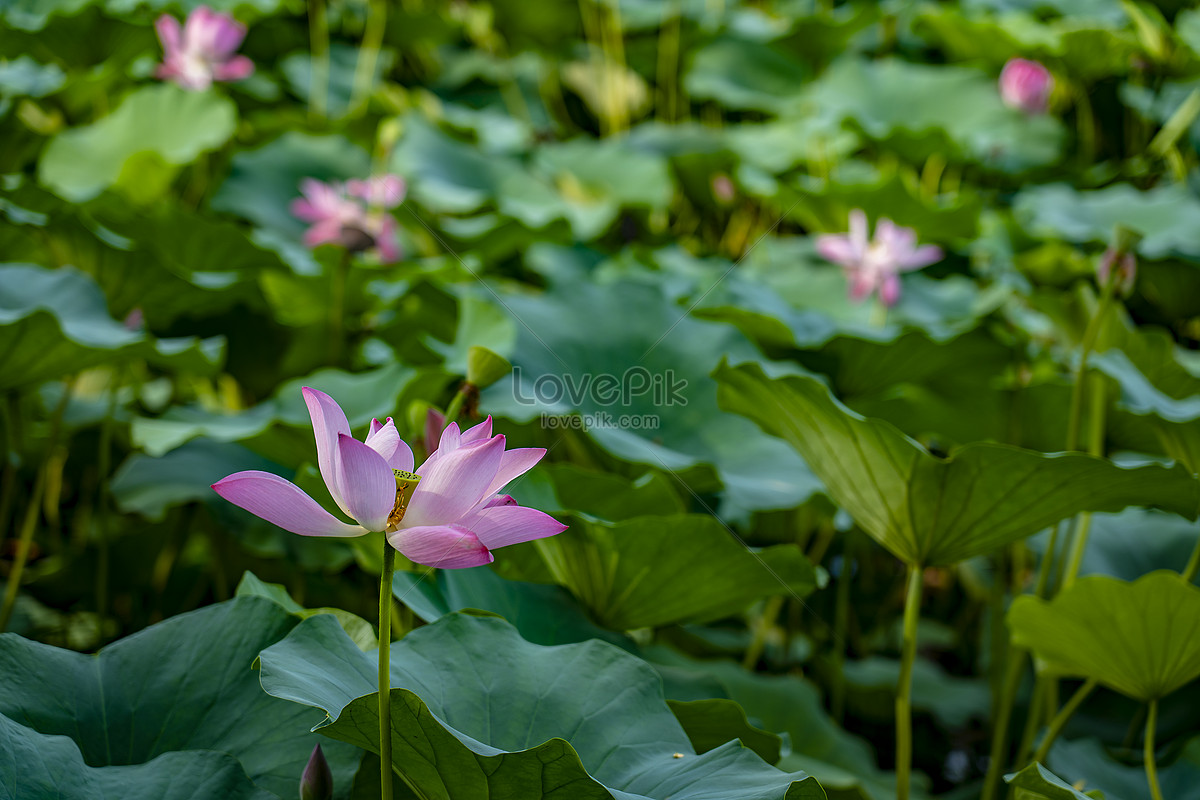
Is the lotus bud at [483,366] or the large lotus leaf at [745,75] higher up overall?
the lotus bud at [483,366]

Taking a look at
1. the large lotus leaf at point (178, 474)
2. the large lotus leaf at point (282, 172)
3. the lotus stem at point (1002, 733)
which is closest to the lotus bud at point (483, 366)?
the large lotus leaf at point (178, 474)

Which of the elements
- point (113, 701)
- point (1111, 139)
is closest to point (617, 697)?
point (113, 701)

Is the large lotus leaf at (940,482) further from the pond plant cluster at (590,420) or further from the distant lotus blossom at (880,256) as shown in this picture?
the distant lotus blossom at (880,256)

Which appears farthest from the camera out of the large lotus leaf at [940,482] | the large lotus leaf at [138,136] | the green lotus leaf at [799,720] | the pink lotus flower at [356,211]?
the large lotus leaf at [138,136]

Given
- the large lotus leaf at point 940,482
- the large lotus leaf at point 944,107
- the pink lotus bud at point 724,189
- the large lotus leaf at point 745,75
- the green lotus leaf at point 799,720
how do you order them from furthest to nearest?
the large lotus leaf at point 745,75, the large lotus leaf at point 944,107, the pink lotus bud at point 724,189, the green lotus leaf at point 799,720, the large lotus leaf at point 940,482

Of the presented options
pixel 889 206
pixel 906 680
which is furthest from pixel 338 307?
pixel 889 206

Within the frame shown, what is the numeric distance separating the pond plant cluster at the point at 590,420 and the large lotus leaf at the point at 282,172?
11 mm

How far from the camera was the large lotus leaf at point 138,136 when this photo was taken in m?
1.58

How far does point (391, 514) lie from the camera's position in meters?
0.47

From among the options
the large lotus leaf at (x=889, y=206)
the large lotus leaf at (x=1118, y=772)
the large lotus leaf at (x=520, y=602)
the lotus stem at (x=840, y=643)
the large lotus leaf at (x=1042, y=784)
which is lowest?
the lotus stem at (x=840, y=643)

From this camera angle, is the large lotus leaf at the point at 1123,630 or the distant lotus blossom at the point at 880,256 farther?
the distant lotus blossom at the point at 880,256

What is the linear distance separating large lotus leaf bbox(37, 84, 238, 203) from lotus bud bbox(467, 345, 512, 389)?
1164 millimetres

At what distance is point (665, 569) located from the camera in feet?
2.51

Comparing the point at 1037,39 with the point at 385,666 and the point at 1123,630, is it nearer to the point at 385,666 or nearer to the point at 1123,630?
the point at 1123,630
